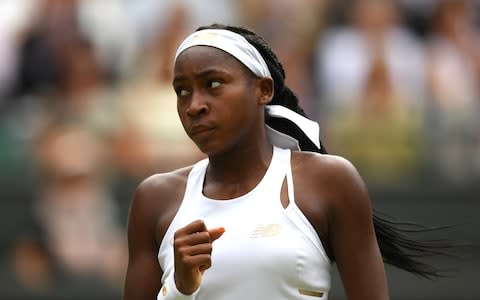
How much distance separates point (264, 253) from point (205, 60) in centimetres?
69

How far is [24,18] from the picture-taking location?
10883 millimetres

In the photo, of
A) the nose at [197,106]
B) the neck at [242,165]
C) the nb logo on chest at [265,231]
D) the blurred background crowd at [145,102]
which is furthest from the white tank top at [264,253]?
the blurred background crowd at [145,102]

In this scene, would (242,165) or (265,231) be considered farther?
(242,165)

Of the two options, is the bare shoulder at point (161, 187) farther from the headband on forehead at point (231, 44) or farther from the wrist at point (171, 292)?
the headband on forehead at point (231, 44)

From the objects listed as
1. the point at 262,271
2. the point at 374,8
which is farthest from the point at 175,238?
the point at 374,8

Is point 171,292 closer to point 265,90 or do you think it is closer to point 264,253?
point 264,253

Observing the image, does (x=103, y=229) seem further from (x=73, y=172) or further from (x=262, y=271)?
(x=262, y=271)

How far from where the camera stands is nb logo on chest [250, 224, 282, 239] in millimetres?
4645

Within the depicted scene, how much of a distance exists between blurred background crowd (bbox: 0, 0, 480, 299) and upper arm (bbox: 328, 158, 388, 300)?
463 centimetres

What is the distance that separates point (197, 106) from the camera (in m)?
4.71

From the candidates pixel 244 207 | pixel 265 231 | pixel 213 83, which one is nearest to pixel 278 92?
pixel 213 83

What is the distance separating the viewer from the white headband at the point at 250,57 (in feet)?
15.7

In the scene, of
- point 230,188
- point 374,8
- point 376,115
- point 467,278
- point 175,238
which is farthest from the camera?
point 374,8

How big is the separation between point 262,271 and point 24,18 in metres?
6.67
